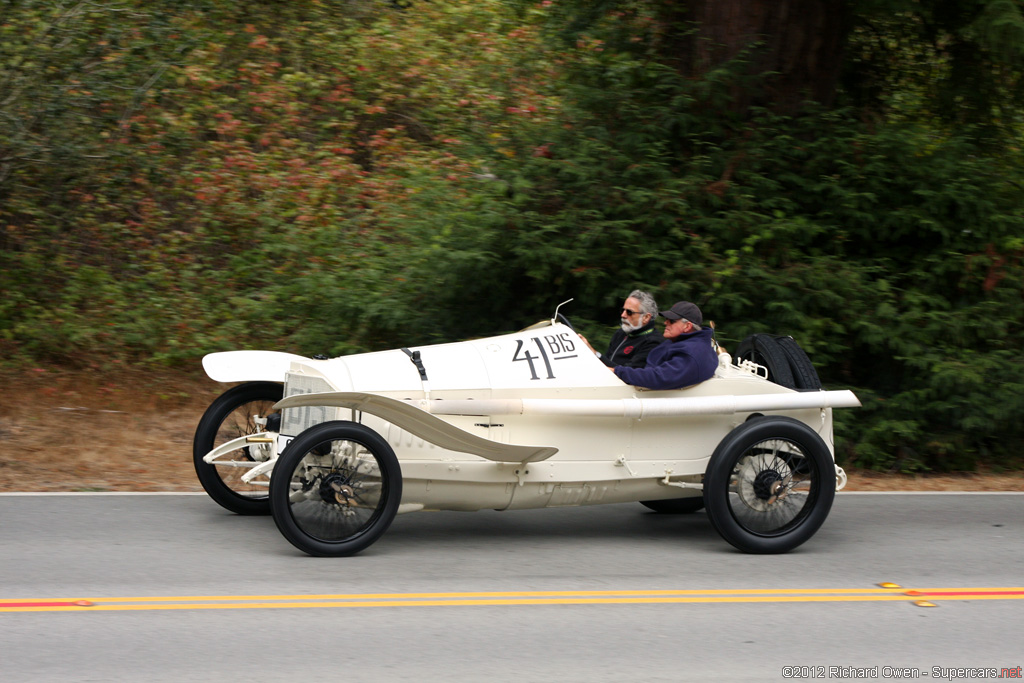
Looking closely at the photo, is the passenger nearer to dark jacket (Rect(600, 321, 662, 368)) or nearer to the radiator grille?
dark jacket (Rect(600, 321, 662, 368))

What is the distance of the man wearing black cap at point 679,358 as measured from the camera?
22.4 feet

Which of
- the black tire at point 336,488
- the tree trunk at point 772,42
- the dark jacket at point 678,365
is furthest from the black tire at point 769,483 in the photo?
the tree trunk at point 772,42

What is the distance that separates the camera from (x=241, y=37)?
16250 millimetres

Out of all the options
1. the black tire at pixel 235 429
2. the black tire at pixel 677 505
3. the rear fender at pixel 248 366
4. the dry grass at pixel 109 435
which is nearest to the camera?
the rear fender at pixel 248 366

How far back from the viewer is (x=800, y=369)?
7.36 m

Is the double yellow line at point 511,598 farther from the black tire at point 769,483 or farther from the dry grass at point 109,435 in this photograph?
the dry grass at point 109,435

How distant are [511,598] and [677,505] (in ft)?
8.02

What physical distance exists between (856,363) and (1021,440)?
1709 millimetres

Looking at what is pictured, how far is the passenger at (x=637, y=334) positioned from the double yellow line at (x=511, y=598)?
1880 mm

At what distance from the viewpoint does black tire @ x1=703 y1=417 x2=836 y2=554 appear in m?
6.65

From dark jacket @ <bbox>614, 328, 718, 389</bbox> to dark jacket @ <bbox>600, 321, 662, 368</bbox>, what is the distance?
21cm

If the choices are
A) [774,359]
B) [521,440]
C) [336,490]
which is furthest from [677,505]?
[336,490]

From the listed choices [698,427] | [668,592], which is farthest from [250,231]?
[668,592]

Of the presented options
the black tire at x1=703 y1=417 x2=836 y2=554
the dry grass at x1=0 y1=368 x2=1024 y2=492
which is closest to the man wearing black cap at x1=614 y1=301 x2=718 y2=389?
the black tire at x1=703 y1=417 x2=836 y2=554
